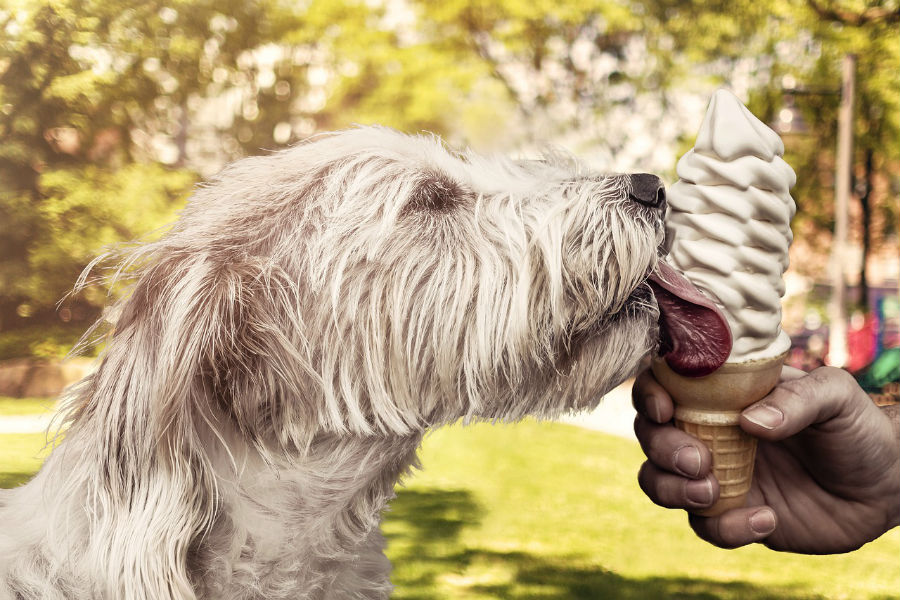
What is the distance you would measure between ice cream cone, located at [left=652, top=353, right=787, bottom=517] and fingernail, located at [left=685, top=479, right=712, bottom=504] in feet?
0.25

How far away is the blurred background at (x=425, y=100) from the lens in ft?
48.0

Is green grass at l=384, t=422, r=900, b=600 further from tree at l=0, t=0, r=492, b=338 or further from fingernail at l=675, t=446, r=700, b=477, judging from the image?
tree at l=0, t=0, r=492, b=338

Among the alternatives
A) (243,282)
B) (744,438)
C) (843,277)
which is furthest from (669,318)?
(843,277)

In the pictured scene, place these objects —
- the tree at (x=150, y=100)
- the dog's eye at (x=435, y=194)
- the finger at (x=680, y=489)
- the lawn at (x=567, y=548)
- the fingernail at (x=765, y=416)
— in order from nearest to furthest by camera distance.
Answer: the dog's eye at (x=435, y=194)
the fingernail at (x=765, y=416)
the finger at (x=680, y=489)
the lawn at (x=567, y=548)
the tree at (x=150, y=100)

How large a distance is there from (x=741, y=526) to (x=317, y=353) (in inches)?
58.2

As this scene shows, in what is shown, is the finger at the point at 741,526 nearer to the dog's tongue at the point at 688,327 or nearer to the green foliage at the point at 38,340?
the dog's tongue at the point at 688,327

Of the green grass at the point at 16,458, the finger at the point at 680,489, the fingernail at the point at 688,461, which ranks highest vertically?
the fingernail at the point at 688,461

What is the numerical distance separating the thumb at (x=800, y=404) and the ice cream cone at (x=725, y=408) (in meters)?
0.04

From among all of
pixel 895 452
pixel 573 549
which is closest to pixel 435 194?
pixel 895 452

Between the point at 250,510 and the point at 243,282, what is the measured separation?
608 millimetres

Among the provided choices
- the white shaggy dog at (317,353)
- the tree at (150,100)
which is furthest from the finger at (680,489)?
the tree at (150,100)

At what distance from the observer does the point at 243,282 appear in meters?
2.13

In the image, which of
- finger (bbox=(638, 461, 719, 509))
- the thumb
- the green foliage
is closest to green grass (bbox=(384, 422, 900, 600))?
finger (bbox=(638, 461, 719, 509))

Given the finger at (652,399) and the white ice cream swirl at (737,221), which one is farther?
the finger at (652,399)
